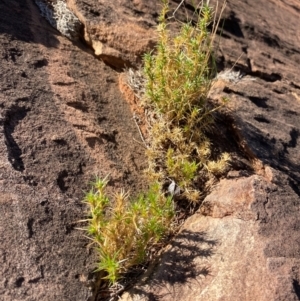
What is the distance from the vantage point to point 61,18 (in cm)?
373

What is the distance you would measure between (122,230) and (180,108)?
0.89m

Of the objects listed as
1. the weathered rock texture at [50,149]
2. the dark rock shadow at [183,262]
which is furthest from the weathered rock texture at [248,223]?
the weathered rock texture at [50,149]

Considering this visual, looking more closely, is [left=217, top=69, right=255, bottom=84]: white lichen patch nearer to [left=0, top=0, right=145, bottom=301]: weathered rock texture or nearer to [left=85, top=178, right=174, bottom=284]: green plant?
[left=0, top=0, right=145, bottom=301]: weathered rock texture

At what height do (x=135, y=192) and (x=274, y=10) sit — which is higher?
(x=274, y=10)

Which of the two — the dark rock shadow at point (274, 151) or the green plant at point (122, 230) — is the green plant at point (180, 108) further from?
the green plant at point (122, 230)

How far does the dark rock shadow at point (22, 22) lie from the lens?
3.37 m

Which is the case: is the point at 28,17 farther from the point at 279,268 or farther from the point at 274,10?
the point at 274,10

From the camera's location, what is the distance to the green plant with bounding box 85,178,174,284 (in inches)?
96.1

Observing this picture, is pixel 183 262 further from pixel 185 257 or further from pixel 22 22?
pixel 22 22

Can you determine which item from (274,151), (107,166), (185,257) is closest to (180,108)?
(107,166)

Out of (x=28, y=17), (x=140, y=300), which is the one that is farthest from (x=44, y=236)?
(x=28, y=17)

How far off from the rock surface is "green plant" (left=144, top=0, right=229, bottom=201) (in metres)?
0.13

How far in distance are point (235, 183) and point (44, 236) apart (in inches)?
43.5

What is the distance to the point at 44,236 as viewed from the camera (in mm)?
2523
